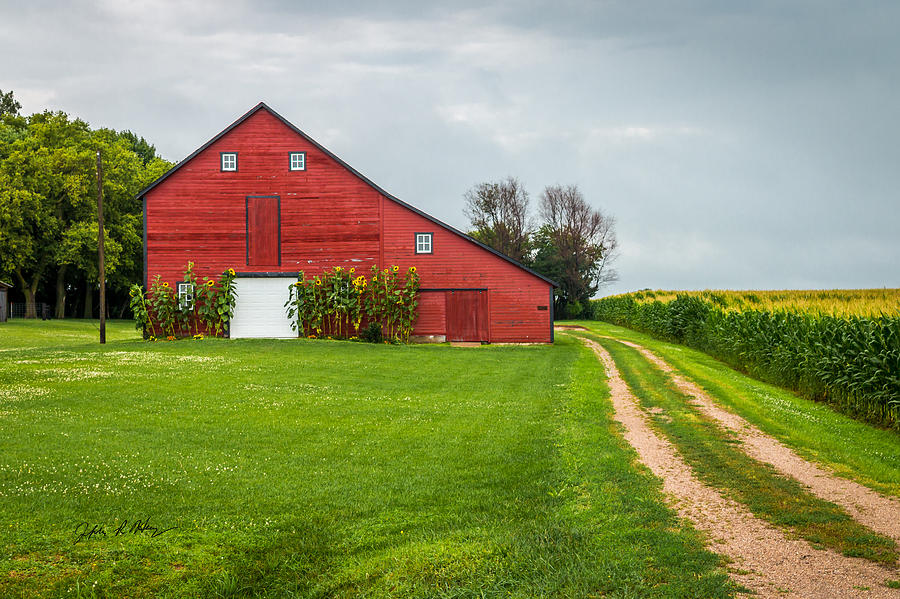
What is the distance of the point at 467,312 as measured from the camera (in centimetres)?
3481

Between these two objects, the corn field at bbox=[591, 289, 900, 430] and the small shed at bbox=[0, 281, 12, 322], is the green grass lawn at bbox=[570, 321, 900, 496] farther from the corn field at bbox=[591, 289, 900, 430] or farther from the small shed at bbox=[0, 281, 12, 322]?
the small shed at bbox=[0, 281, 12, 322]

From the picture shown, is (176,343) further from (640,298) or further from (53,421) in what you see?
(640,298)

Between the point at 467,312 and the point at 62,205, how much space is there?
41.6m

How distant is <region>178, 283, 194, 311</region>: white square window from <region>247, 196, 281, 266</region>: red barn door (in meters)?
3.13

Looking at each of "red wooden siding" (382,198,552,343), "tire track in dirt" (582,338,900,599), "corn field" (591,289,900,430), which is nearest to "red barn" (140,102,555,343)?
"red wooden siding" (382,198,552,343)

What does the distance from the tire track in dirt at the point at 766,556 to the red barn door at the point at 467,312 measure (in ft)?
83.7

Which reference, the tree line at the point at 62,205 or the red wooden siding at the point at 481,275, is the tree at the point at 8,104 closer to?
the tree line at the point at 62,205

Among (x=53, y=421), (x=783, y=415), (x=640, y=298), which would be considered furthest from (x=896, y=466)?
(x=640, y=298)

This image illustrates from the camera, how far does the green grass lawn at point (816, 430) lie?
32.7ft

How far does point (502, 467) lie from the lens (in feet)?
31.8

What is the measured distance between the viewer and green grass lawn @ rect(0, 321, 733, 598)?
6.16 m

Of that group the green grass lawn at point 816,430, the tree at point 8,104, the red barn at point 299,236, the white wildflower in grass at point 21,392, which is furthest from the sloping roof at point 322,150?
the tree at point 8,104

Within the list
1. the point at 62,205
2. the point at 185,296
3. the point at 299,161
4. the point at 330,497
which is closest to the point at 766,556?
the point at 330,497

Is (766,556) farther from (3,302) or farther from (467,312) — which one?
(3,302)
